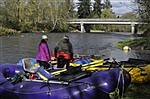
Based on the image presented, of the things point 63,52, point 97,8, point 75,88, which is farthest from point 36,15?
point 75,88

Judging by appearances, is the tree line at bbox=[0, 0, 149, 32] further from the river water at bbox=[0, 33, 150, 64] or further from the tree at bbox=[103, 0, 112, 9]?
the river water at bbox=[0, 33, 150, 64]

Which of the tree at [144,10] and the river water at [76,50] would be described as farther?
the tree at [144,10]

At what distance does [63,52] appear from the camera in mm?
14961

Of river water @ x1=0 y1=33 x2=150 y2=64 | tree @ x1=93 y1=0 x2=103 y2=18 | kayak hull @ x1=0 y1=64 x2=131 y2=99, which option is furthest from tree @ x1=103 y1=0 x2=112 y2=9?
kayak hull @ x1=0 y1=64 x2=131 y2=99

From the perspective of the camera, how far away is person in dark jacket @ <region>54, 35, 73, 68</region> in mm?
14797

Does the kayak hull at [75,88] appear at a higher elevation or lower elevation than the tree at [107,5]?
higher

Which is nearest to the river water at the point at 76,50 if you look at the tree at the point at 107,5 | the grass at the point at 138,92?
the grass at the point at 138,92

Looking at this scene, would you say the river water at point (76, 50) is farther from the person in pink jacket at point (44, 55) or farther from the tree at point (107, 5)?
the tree at point (107, 5)

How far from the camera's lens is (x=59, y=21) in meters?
80.5

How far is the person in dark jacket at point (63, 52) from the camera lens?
48.5ft

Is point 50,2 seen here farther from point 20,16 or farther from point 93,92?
point 93,92

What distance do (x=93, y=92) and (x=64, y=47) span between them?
4175 millimetres

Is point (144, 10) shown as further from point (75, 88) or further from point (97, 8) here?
point (97, 8)

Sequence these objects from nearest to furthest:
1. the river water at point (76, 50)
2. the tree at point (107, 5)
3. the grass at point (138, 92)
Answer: the grass at point (138, 92) < the river water at point (76, 50) < the tree at point (107, 5)
